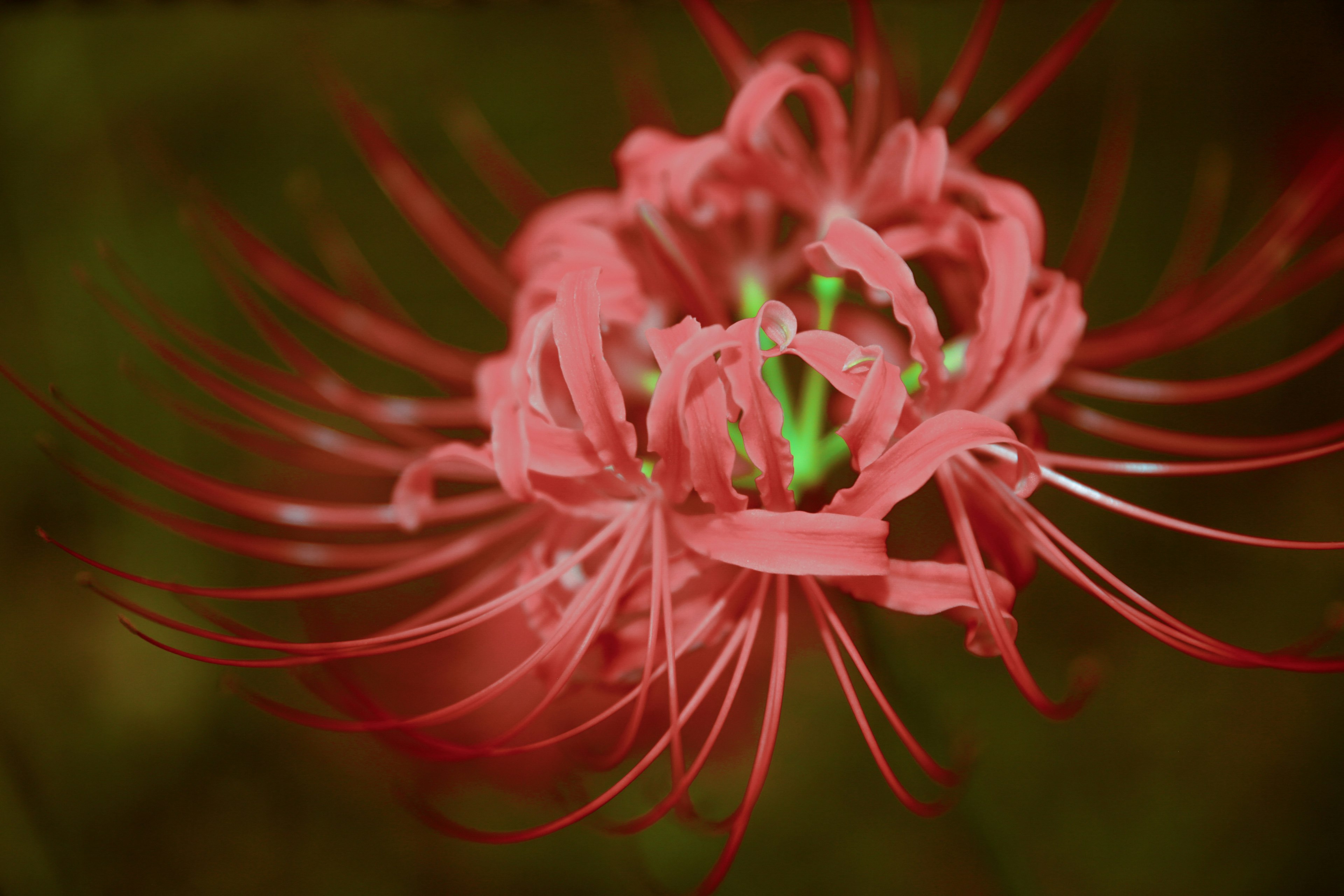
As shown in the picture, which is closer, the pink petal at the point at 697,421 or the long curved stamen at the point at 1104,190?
the pink petal at the point at 697,421

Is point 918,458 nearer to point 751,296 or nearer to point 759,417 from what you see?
point 759,417

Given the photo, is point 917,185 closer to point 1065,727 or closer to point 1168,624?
point 1168,624

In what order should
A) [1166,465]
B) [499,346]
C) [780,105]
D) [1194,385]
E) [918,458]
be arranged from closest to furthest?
[918,458] < [1166,465] < [780,105] < [1194,385] < [499,346]

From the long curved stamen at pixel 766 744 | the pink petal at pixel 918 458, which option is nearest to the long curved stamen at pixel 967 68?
the pink petal at pixel 918 458

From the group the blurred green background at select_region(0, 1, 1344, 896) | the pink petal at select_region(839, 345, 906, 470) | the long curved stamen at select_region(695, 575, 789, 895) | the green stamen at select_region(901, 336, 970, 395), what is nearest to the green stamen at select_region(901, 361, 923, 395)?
the green stamen at select_region(901, 336, 970, 395)

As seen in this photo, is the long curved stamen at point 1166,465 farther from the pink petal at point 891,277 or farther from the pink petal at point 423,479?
the pink petal at point 423,479

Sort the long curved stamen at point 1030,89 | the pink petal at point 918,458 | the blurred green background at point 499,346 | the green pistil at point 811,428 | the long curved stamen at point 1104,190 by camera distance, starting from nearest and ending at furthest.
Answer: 1. the pink petal at point 918,458
2. the green pistil at point 811,428
3. the long curved stamen at point 1030,89
4. the long curved stamen at point 1104,190
5. the blurred green background at point 499,346

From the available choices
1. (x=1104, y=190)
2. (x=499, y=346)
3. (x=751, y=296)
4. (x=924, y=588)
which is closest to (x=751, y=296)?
(x=751, y=296)
